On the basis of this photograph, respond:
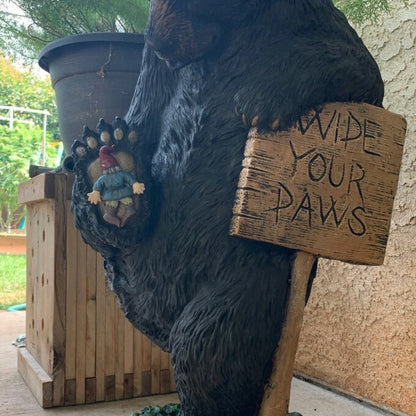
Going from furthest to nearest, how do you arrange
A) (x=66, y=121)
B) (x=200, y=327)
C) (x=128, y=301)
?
(x=66, y=121) < (x=128, y=301) < (x=200, y=327)

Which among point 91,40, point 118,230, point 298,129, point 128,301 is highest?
point 91,40

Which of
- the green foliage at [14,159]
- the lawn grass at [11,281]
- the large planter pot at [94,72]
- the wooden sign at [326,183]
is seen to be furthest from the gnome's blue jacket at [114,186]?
the green foliage at [14,159]

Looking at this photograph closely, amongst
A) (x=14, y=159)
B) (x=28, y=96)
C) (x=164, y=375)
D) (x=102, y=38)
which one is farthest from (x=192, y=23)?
(x=28, y=96)

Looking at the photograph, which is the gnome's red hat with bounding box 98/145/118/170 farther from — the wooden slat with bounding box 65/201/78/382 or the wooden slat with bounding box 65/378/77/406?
the wooden slat with bounding box 65/378/77/406

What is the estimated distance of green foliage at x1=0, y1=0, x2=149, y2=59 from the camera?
1402 mm

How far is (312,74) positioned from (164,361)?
1203mm

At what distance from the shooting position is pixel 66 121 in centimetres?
143

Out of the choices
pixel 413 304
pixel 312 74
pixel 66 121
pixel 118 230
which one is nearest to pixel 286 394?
pixel 118 230

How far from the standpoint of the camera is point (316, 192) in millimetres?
665

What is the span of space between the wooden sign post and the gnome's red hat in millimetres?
176

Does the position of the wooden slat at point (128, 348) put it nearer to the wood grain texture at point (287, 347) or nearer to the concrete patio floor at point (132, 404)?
the concrete patio floor at point (132, 404)

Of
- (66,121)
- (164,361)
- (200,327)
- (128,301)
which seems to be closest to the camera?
(200,327)

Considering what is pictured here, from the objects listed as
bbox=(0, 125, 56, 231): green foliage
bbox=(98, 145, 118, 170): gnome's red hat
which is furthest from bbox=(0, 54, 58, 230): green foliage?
bbox=(98, 145, 118, 170): gnome's red hat

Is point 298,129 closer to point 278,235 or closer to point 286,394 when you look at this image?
point 278,235
